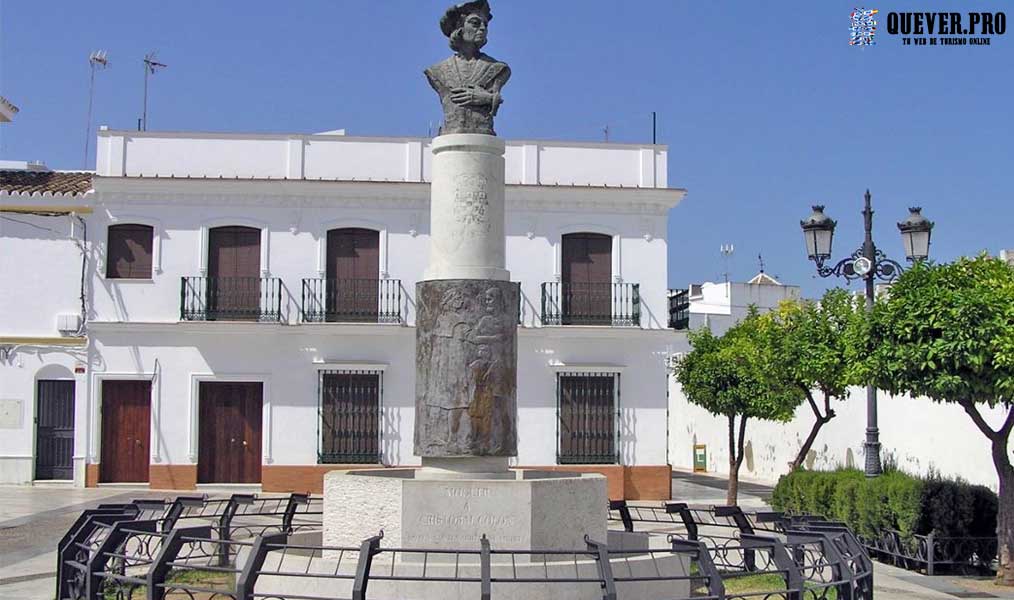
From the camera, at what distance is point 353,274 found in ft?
81.1

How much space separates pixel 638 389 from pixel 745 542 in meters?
14.3

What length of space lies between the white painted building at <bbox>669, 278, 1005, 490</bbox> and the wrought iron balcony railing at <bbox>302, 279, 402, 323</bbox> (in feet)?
20.0

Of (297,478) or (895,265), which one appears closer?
(895,265)

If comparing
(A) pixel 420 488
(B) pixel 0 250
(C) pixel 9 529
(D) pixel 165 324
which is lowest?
(C) pixel 9 529

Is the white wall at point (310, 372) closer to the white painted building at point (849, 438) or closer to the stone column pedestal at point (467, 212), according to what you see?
the white painted building at point (849, 438)

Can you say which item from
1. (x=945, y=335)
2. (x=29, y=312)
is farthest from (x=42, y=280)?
(x=945, y=335)

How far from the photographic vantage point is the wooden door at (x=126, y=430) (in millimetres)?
24125

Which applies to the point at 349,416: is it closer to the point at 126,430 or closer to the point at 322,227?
the point at 322,227

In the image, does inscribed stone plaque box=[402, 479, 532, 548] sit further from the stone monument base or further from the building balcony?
the building balcony

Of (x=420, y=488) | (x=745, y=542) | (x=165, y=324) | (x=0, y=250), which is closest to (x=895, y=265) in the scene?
(x=745, y=542)

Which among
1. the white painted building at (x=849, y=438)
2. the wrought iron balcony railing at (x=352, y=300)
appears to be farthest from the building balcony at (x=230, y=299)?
Answer: the white painted building at (x=849, y=438)

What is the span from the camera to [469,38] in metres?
11.4

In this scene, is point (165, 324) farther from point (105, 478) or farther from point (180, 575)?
point (180, 575)

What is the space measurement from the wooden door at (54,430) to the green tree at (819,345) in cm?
1478
